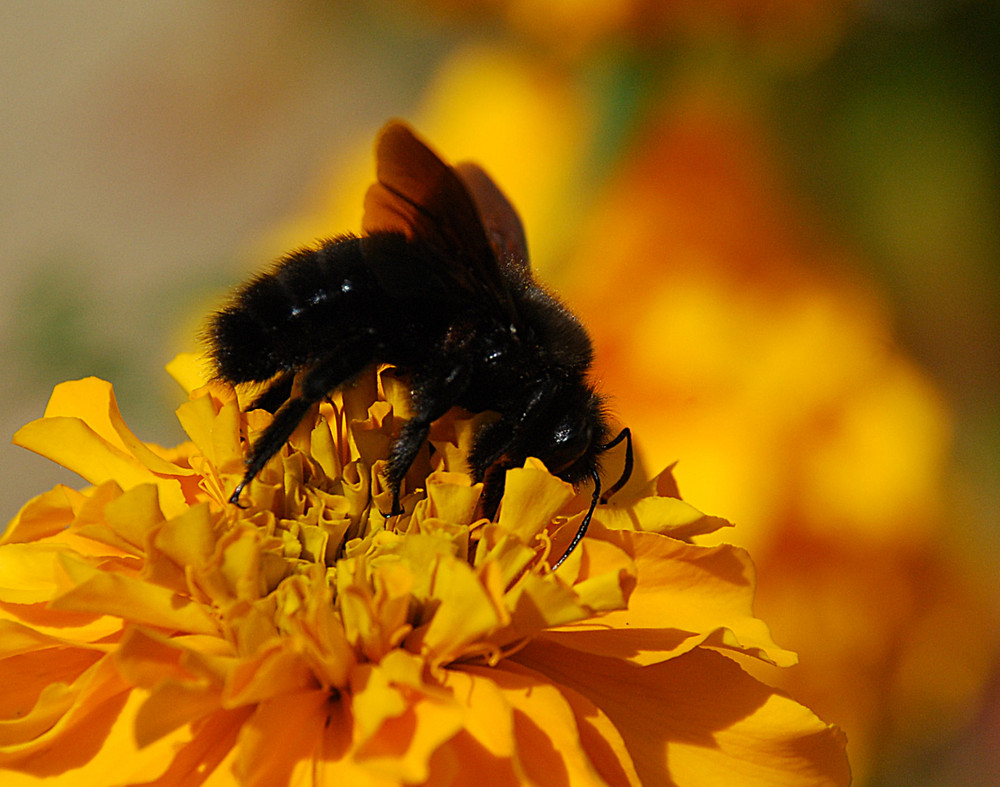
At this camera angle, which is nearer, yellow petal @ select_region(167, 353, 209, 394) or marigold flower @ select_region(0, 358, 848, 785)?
marigold flower @ select_region(0, 358, 848, 785)

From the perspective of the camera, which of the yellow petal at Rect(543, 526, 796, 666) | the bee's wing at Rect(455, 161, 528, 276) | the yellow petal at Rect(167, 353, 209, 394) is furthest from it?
the bee's wing at Rect(455, 161, 528, 276)

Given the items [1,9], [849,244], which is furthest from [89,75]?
[849,244]

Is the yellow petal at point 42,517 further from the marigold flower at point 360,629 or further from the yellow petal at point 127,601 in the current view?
the yellow petal at point 127,601

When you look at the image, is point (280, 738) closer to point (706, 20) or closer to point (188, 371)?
point (188, 371)

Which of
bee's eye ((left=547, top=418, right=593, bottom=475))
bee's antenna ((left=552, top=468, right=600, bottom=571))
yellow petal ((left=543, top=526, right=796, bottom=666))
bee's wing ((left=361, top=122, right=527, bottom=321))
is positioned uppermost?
bee's wing ((left=361, top=122, right=527, bottom=321))

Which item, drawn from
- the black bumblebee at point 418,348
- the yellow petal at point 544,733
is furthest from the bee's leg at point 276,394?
the yellow petal at point 544,733

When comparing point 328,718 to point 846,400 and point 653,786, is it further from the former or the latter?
point 846,400

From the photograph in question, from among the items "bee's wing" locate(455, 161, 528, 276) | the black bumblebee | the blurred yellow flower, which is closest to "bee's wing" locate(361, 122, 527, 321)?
the black bumblebee

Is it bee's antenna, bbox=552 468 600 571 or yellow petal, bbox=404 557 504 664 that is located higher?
bee's antenna, bbox=552 468 600 571

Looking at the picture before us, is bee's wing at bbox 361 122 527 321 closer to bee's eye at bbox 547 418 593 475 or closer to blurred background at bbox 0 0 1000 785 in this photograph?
bee's eye at bbox 547 418 593 475
